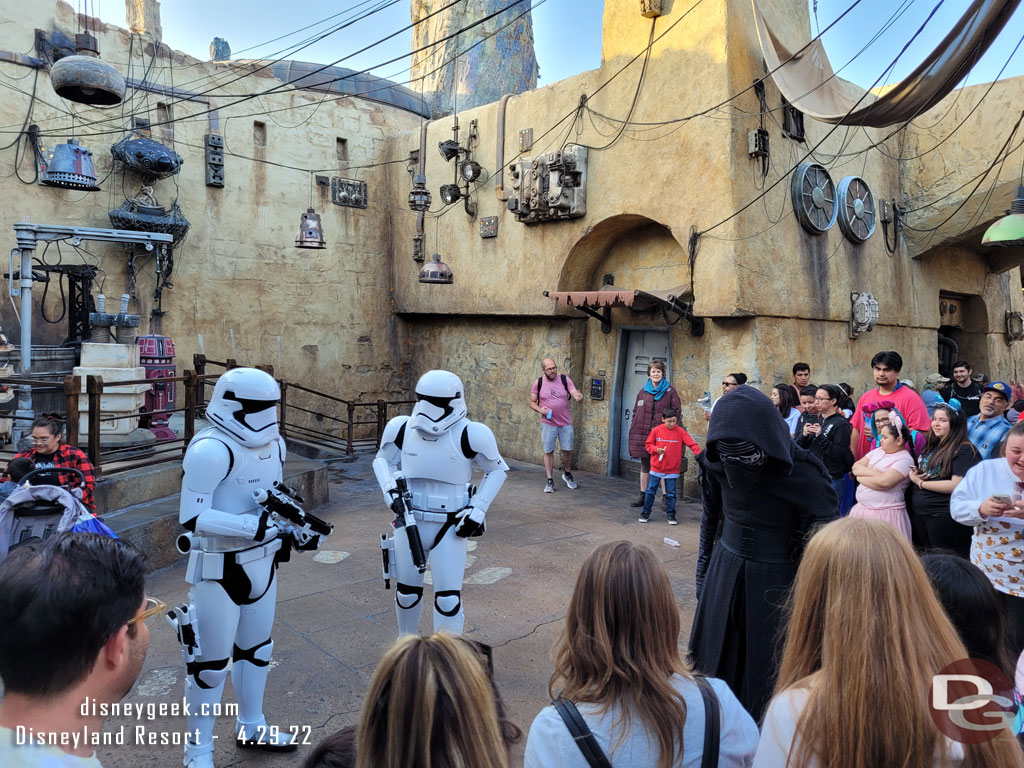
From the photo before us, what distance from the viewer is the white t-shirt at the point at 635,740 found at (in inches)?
63.7

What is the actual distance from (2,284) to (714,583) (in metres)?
10.9

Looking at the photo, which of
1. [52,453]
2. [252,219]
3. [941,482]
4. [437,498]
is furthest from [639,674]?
[252,219]

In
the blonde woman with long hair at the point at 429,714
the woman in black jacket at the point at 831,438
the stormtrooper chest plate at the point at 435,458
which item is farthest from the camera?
the woman in black jacket at the point at 831,438

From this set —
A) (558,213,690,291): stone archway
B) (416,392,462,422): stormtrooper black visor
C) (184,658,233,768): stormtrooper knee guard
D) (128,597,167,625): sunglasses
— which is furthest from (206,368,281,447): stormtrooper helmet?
(558,213,690,291): stone archway

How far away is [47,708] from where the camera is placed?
1.33 meters

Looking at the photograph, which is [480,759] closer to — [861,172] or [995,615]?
[995,615]

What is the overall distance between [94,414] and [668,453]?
560cm

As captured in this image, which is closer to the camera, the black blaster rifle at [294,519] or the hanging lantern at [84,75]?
the black blaster rifle at [294,519]

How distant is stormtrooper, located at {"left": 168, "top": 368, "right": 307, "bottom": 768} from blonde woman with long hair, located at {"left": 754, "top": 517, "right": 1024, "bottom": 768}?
2.63 meters

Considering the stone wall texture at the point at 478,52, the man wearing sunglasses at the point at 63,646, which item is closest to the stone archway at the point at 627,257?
the man wearing sunglasses at the point at 63,646

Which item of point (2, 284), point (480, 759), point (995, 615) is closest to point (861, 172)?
point (995, 615)

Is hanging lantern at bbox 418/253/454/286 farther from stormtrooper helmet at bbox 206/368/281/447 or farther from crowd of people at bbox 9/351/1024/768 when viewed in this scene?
crowd of people at bbox 9/351/1024/768

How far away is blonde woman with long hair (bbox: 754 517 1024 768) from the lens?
52.8 inches

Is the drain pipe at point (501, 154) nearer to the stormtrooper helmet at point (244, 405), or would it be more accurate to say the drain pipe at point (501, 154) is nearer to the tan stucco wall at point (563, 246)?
the tan stucco wall at point (563, 246)
